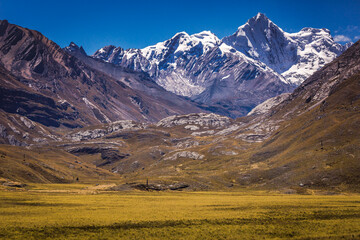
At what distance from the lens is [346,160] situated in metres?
183

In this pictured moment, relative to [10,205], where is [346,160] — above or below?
above

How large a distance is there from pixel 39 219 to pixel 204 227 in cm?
3979

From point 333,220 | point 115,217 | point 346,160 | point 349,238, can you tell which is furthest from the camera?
point 346,160

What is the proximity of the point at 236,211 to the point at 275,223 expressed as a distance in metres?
20.7

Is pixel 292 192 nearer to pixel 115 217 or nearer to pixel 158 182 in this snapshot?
pixel 158 182

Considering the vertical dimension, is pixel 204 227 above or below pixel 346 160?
below

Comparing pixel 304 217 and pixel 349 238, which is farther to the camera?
pixel 304 217

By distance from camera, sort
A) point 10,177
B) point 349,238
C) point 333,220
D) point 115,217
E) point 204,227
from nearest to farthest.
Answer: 1. point 349,238
2. point 204,227
3. point 333,220
4. point 115,217
5. point 10,177

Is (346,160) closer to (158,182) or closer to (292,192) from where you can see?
(292,192)

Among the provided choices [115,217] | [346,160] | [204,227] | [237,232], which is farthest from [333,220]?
[346,160]

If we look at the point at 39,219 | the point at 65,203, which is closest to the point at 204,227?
the point at 39,219

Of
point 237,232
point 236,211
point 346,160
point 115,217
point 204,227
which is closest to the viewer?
point 237,232

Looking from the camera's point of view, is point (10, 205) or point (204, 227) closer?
point (204, 227)

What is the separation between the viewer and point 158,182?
651ft
